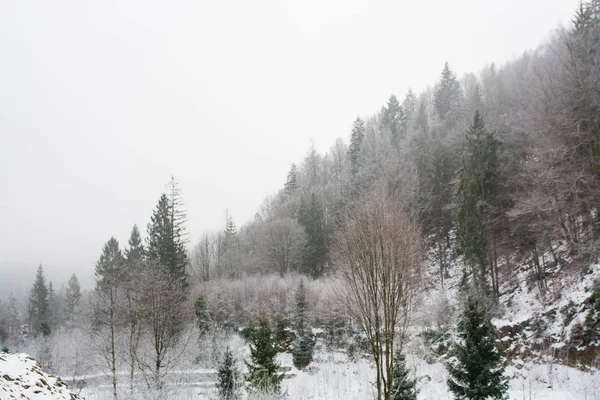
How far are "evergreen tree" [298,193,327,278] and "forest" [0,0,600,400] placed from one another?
301 mm

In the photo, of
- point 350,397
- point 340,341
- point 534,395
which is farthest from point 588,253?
point 340,341

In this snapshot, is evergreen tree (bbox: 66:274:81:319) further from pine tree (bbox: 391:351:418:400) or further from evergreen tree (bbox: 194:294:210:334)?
pine tree (bbox: 391:351:418:400)

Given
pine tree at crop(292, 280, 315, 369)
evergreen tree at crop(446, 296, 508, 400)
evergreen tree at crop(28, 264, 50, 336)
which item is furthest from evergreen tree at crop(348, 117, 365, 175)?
evergreen tree at crop(28, 264, 50, 336)

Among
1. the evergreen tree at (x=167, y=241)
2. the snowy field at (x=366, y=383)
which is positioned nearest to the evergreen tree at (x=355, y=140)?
the evergreen tree at (x=167, y=241)

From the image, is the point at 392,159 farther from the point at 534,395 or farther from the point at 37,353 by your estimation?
the point at 37,353

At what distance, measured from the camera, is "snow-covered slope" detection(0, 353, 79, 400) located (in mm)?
3871

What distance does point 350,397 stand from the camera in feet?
47.6

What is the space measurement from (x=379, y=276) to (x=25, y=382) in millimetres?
8314

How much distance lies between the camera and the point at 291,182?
7219cm

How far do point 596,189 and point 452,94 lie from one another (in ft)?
160

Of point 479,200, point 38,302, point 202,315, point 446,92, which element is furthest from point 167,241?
point 446,92

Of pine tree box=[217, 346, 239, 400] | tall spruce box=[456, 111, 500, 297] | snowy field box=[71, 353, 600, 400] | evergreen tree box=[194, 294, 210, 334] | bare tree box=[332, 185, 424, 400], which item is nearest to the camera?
bare tree box=[332, 185, 424, 400]

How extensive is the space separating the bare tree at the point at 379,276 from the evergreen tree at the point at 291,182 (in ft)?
196

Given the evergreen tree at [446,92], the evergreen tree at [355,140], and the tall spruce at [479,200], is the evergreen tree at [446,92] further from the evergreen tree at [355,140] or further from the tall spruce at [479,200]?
the tall spruce at [479,200]
